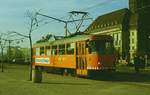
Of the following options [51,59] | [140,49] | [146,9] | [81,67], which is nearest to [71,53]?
[81,67]

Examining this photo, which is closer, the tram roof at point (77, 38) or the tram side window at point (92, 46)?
the tram side window at point (92, 46)

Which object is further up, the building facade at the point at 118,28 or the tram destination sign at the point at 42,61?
the building facade at the point at 118,28

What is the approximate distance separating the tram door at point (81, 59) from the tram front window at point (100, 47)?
3.08 feet

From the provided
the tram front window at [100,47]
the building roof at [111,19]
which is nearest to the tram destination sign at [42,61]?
the tram front window at [100,47]

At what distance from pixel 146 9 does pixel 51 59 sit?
318 feet

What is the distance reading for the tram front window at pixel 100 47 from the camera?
34969 mm

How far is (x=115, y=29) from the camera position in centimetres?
14238

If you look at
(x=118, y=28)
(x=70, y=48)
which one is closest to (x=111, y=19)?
(x=118, y=28)

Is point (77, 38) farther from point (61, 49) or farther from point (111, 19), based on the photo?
point (111, 19)

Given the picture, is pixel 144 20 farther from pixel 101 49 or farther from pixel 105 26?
pixel 101 49

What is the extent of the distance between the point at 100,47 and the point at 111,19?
376ft

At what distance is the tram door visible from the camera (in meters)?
36.0

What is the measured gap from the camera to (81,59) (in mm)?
36531

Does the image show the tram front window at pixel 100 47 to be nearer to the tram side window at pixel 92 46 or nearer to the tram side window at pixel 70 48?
the tram side window at pixel 92 46
